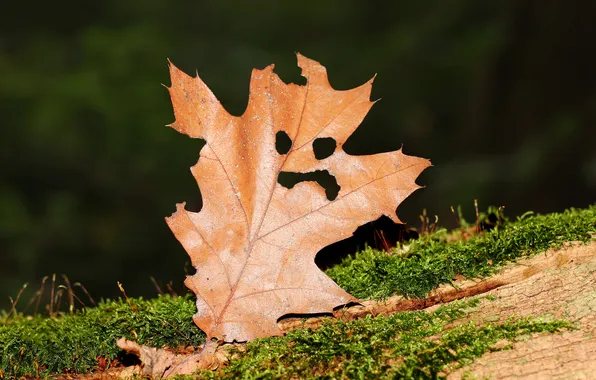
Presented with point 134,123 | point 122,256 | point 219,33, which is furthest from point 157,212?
point 219,33

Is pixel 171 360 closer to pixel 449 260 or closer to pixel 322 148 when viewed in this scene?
pixel 449 260

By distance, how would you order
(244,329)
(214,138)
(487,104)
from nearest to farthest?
(244,329) → (214,138) → (487,104)

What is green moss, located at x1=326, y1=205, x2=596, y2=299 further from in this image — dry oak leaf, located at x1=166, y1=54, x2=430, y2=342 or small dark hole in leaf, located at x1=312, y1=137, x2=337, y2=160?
small dark hole in leaf, located at x1=312, y1=137, x2=337, y2=160

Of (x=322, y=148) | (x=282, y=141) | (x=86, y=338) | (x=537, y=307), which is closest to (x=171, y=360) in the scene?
(x=86, y=338)

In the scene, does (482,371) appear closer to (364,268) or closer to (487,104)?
(364,268)

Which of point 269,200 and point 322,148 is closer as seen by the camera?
point 269,200

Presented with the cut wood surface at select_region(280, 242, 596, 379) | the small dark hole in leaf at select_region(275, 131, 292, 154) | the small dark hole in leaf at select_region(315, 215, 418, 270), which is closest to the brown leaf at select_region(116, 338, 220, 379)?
the cut wood surface at select_region(280, 242, 596, 379)
